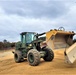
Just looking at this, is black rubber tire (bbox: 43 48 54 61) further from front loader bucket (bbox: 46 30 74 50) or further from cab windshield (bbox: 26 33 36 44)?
front loader bucket (bbox: 46 30 74 50)

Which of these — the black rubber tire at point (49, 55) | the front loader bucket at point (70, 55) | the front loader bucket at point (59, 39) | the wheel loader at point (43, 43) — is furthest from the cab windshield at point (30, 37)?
the front loader bucket at point (70, 55)

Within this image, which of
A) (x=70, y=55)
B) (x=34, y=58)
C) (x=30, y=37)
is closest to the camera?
(x=70, y=55)

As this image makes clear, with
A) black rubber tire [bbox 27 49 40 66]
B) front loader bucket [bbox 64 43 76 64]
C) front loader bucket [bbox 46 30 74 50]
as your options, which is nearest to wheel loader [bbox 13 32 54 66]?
black rubber tire [bbox 27 49 40 66]

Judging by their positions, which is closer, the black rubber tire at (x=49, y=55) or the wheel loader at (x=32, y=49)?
the wheel loader at (x=32, y=49)

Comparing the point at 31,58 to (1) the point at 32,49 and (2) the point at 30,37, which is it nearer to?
(1) the point at 32,49

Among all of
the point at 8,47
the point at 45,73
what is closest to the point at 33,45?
the point at 45,73

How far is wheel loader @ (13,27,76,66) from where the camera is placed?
1266 cm

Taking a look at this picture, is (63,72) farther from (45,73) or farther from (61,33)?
(61,33)


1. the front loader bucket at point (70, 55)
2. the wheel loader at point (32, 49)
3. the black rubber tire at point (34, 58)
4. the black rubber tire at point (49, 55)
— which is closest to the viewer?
the front loader bucket at point (70, 55)

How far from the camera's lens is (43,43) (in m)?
13.4

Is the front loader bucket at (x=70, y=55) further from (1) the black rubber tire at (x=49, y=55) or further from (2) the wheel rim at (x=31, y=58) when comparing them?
(1) the black rubber tire at (x=49, y=55)

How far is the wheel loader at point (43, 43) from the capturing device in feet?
41.5

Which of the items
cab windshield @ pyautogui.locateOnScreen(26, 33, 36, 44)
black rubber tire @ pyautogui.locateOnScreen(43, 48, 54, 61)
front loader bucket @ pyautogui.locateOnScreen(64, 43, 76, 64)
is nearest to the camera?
front loader bucket @ pyautogui.locateOnScreen(64, 43, 76, 64)

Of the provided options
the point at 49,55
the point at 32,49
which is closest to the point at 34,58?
the point at 32,49
